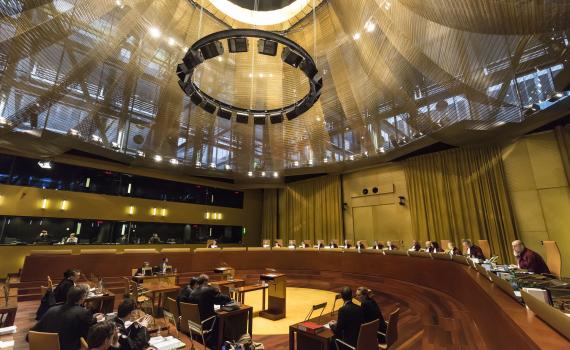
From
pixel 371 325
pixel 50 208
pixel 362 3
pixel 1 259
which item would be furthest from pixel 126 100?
pixel 371 325

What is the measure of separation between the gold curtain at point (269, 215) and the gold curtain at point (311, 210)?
0.34 meters

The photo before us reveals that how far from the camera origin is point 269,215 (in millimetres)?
16844

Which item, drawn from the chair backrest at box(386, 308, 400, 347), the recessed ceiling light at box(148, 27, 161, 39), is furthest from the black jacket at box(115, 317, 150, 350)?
the recessed ceiling light at box(148, 27, 161, 39)

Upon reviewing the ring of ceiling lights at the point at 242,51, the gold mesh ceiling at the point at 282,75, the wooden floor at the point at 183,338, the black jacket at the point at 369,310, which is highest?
the gold mesh ceiling at the point at 282,75

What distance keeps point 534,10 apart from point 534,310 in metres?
4.48

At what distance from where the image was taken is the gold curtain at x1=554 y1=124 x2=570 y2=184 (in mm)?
7230

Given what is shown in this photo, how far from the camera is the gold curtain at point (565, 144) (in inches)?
285

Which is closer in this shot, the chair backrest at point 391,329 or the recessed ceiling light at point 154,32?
the chair backrest at point 391,329

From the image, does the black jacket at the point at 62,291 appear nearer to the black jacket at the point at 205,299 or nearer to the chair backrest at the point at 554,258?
the black jacket at the point at 205,299

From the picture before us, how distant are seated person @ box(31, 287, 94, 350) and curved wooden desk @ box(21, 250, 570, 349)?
358cm

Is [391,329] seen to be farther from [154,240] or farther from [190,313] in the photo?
[154,240]

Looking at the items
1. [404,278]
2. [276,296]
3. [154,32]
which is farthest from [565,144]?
[154,32]

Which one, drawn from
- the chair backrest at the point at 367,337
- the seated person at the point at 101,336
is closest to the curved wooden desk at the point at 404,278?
the chair backrest at the point at 367,337

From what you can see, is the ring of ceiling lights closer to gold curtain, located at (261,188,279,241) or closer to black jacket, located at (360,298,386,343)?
black jacket, located at (360,298,386,343)
